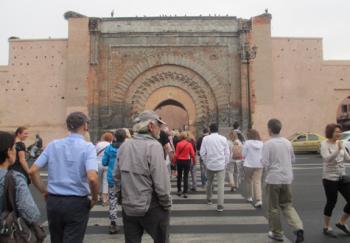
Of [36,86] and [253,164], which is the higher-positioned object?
[36,86]

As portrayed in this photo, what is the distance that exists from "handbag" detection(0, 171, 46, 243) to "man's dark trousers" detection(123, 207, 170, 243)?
835 millimetres

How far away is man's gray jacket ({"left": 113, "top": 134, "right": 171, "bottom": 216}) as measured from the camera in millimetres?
3994

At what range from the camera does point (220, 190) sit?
332 inches

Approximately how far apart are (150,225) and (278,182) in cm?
289

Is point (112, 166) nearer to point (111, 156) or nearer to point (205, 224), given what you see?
point (111, 156)

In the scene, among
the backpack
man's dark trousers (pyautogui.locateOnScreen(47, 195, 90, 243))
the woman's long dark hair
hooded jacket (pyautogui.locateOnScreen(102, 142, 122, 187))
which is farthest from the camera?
the backpack

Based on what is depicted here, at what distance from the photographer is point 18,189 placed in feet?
11.8

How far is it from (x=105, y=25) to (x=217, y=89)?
7.31m

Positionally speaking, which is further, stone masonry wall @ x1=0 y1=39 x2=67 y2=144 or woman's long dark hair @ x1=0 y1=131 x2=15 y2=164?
stone masonry wall @ x1=0 y1=39 x2=67 y2=144

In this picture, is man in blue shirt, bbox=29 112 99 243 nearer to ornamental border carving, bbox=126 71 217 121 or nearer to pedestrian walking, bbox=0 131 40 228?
pedestrian walking, bbox=0 131 40 228

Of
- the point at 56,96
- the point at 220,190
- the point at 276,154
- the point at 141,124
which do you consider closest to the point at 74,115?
the point at 141,124

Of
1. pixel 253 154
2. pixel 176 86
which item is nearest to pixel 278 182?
pixel 253 154

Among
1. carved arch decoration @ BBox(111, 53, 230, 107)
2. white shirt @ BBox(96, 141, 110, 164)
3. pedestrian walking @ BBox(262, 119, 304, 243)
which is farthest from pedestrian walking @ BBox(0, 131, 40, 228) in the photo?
carved arch decoration @ BBox(111, 53, 230, 107)

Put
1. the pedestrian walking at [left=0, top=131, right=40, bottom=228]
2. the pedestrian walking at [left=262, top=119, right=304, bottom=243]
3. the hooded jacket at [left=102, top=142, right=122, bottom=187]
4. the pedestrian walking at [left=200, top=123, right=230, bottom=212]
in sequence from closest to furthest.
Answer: the pedestrian walking at [left=0, top=131, right=40, bottom=228] → the pedestrian walking at [left=262, top=119, right=304, bottom=243] → the hooded jacket at [left=102, top=142, right=122, bottom=187] → the pedestrian walking at [left=200, top=123, right=230, bottom=212]
